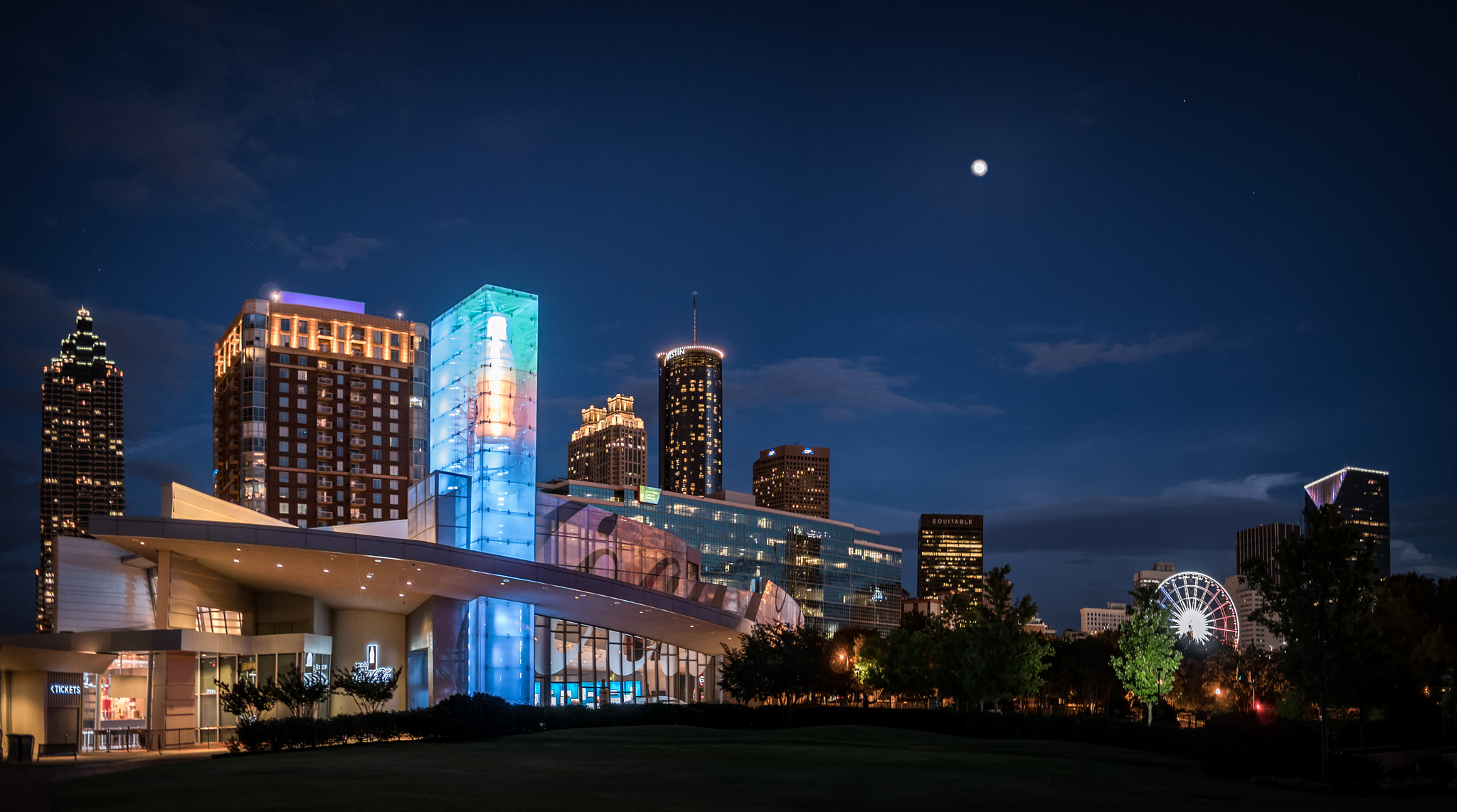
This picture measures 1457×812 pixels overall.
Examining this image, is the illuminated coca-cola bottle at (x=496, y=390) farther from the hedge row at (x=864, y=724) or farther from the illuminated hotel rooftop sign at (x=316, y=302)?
the illuminated hotel rooftop sign at (x=316, y=302)

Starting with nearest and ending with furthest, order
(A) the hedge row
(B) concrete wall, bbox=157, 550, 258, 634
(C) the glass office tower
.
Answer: (A) the hedge row, (B) concrete wall, bbox=157, 550, 258, 634, (C) the glass office tower

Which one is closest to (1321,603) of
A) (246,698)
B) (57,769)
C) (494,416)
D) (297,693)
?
(297,693)

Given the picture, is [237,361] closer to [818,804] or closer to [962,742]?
[962,742]

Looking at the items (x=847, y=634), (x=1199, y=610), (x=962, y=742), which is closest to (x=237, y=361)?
(x=847, y=634)

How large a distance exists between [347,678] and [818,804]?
25617mm

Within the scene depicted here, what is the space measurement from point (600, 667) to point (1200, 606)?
50.2 m

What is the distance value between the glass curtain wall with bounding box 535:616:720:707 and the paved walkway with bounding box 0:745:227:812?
19442 mm

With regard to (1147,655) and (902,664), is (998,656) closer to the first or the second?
(1147,655)

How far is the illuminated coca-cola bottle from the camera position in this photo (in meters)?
59.8

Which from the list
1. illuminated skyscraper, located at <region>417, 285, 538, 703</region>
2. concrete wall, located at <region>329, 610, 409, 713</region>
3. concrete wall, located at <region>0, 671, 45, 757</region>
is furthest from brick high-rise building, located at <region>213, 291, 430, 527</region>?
concrete wall, located at <region>0, 671, 45, 757</region>

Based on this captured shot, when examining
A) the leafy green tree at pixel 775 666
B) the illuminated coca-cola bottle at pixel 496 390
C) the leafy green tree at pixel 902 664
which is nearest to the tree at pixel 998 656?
the leafy green tree at pixel 902 664

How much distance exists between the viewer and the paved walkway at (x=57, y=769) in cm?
2056

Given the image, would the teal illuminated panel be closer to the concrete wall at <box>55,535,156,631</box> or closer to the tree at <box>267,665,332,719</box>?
the concrete wall at <box>55,535,156,631</box>

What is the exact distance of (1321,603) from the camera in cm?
3169
